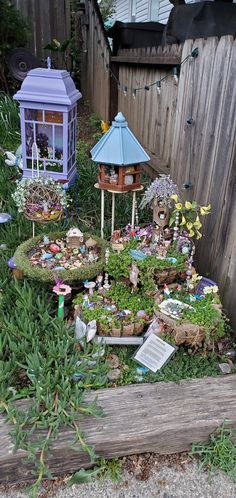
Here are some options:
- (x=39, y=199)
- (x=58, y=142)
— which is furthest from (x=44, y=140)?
(x=39, y=199)

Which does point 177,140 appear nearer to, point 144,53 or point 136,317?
point 136,317

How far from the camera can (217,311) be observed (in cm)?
231

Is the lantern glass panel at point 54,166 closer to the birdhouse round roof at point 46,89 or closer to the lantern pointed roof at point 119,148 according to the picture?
the birdhouse round roof at point 46,89

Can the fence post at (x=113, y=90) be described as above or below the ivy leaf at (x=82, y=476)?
above

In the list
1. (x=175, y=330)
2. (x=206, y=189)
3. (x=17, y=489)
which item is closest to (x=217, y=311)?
(x=175, y=330)

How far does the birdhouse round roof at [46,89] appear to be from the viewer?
288cm

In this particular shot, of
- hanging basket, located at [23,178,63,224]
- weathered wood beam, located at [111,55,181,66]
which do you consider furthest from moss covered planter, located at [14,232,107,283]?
weathered wood beam, located at [111,55,181,66]

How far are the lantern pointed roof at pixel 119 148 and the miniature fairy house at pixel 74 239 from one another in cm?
49

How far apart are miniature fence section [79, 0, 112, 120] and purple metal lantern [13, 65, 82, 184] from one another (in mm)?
3173

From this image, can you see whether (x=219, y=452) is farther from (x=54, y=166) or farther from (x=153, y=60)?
(x=153, y=60)

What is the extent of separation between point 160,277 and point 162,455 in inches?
38.4

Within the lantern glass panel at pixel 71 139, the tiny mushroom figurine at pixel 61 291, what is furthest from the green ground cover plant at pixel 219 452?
the lantern glass panel at pixel 71 139

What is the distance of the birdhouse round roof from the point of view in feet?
9.46

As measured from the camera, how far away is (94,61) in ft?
23.1
